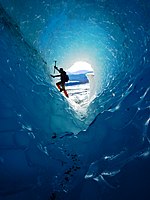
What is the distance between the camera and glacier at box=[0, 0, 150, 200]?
3551 mm

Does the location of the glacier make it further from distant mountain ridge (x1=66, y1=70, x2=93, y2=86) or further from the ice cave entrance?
distant mountain ridge (x1=66, y1=70, x2=93, y2=86)

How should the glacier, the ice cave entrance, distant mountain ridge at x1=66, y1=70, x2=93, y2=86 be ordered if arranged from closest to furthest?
the glacier < the ice cave entrance < distant mountain ridge at x1=66, y1=70, x2=93, y2=86

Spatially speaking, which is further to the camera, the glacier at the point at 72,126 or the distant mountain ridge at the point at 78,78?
the distant mountain ridge at the point at 78,78

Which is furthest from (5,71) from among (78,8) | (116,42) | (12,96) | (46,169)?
(116,42)

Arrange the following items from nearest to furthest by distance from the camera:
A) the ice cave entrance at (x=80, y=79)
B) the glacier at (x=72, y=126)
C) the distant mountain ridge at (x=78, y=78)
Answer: the glacier at (x=72, y=126) < the ice cave entrance at (x=80, y=79) < the distant mountain ridge at (x=78, y=78)

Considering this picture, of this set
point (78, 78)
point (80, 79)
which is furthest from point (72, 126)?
point (78, 78)

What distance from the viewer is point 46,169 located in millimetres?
4164

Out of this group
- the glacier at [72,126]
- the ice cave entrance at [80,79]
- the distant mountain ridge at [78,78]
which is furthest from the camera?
the distant mountain ridge at [78,78]

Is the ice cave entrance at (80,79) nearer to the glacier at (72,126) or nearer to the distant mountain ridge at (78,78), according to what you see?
the distant mountain ridge at (78,78)

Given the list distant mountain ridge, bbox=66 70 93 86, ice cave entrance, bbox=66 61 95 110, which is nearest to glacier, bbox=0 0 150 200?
ice cave entrance, bbox=66 61 95 110

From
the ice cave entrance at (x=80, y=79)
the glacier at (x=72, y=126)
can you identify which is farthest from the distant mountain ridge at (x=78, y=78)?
the glacier at (x=72, y=126)

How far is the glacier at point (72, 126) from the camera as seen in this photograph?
3551 millimetres

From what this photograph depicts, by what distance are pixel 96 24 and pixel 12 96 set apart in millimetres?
6104

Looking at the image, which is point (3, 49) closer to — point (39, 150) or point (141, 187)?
point (39, 150)
